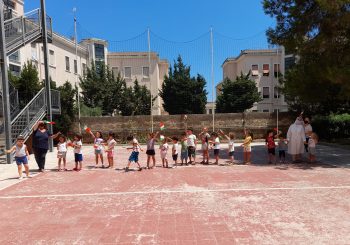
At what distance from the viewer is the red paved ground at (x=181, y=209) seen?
472 cm

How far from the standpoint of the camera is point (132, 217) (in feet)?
18.5

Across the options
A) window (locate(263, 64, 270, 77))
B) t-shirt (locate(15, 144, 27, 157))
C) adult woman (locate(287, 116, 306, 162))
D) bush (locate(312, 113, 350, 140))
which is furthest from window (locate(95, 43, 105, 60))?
adult woman (locate(287, 116, 306, 162))

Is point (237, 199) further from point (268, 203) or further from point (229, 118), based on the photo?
point (229, 118)

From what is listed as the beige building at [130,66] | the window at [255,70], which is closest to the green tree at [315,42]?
the beige building at [130,66]

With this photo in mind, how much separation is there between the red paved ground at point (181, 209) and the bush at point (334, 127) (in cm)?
1273

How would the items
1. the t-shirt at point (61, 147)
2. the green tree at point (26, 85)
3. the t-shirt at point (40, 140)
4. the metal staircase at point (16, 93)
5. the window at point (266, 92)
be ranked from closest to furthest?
the t-shirt at point (40, 140) < the t-shirt at point (61, 147) < the metal staircase at point (16, 93) < the green tree at point (26, 85) < the window at point (266, 92)

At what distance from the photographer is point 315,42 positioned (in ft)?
42.4

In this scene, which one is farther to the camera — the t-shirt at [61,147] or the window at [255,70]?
the window at [255,70]

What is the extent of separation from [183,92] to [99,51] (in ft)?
44.6

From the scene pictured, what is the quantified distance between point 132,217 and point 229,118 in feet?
64.1

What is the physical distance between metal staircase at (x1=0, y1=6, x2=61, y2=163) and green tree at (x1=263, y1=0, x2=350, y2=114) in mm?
11978

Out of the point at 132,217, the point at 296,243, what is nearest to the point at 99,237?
the point at 132,217

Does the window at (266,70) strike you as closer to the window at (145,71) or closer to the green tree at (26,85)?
the window at (145,71)

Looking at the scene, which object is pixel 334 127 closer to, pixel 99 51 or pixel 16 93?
pixel 16 93
